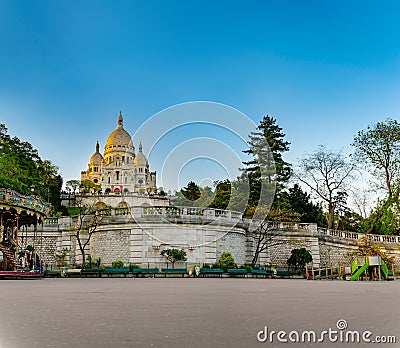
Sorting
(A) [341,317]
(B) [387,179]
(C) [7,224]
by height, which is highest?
(B) [387,179]

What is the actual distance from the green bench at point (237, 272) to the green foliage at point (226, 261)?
126 centimetres

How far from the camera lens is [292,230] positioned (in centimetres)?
4166

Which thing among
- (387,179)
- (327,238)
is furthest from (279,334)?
(387,179)

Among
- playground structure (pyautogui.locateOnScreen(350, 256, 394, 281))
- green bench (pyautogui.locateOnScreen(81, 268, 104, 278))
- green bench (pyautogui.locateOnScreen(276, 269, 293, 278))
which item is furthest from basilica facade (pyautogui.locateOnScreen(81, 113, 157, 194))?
playground structure (pyautogui.locateOnScreen(350, 256, 394, 281))

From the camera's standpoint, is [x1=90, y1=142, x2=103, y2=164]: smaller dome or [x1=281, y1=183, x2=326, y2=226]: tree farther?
[x1=90, y1=142, x2=103, y2=164]: smaller dome

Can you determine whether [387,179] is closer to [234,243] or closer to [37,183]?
[234,243]

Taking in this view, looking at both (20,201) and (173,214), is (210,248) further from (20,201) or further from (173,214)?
(20,201)

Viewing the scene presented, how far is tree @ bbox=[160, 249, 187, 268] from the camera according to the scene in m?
34.8

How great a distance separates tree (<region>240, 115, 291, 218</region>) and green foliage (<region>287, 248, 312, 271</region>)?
40.2 feet

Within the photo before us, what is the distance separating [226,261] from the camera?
3594 cm

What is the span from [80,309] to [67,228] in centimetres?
3206

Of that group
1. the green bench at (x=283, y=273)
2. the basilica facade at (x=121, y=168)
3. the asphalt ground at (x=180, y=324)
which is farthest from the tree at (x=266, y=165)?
the basilica facade at (x=121, y=168)

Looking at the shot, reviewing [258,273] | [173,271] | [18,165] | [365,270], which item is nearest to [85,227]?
[173,271]

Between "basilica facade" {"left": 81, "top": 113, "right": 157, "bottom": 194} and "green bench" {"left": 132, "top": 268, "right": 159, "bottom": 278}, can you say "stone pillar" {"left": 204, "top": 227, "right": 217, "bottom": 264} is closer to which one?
"green bench" {"left": 132, "top": 268, "right": 159, "bottom": 278}
